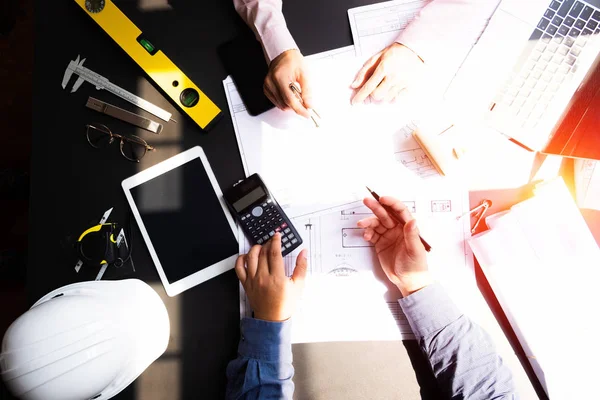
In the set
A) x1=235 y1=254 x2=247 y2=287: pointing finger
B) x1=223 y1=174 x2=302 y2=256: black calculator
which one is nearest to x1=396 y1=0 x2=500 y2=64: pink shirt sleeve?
x1=223 y1=174 x2=302 y2=256: black calculator

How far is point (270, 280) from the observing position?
71cm

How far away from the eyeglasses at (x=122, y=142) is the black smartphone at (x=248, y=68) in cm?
22

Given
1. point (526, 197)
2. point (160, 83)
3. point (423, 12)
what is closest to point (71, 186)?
point (160, 83)

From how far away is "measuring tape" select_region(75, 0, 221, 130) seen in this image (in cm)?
79

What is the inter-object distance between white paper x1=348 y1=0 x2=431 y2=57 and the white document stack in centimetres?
42

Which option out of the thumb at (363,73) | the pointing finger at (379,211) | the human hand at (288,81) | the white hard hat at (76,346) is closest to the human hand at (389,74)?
the thumb at (363,73)

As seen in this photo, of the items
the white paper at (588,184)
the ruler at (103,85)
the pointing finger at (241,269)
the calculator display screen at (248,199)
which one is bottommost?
the pointing finger at (241,269)

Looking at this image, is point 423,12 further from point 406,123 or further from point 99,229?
point 99,229

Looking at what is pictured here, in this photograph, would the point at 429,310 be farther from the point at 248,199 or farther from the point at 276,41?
the point at 276,41

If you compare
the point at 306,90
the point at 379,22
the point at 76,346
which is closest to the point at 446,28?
the point at 379,22

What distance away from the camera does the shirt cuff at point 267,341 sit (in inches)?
27.6

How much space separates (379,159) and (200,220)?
0.37 metres

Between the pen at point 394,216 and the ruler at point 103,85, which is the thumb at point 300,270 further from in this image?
the ruler at point 103,85

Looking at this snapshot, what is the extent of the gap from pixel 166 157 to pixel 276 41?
12.6 inches
